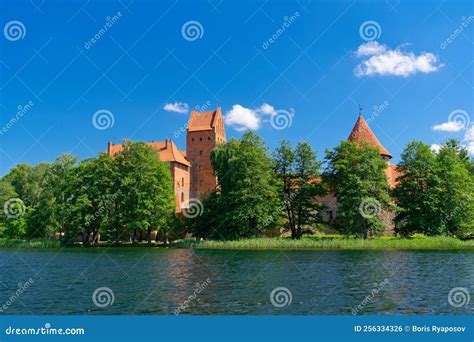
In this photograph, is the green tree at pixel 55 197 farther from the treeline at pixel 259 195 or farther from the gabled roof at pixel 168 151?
the gabled roof at pixel 168 151

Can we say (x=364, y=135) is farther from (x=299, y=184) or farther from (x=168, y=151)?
(x=168, y=151)

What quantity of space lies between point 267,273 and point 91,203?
29.4 metres

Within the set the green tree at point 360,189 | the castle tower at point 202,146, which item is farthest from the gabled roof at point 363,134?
the castle tower at point 202,146

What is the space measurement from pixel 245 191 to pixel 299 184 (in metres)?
6.91

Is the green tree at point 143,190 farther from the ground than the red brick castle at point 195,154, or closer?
closer

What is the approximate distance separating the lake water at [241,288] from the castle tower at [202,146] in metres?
44.7

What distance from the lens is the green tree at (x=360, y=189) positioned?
3750cm

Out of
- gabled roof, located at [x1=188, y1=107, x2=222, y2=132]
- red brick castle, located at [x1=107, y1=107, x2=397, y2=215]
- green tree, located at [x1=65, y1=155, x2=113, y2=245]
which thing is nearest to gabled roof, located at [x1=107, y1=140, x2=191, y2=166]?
red brick castle, located at [x1=107, y1=107, x2=397, y2=215]

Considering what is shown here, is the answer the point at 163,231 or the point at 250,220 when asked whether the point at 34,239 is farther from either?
the point at 250,220

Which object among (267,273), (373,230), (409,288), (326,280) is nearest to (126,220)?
(373,230)

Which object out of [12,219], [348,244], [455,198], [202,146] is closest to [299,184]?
[348,244]

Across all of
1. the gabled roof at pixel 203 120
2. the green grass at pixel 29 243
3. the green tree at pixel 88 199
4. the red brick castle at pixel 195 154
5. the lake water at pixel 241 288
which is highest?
the gabled roof at pixel 203 120

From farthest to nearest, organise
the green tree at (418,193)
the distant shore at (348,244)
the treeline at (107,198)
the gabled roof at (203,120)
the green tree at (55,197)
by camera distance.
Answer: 1. the gabled roof at (203,120)
2. the green tree at (55,197)
3. the treeline at (107,198)
4. the green tree at (418,193)
5. the distant shore at (348,244)

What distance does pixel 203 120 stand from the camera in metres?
70.0
